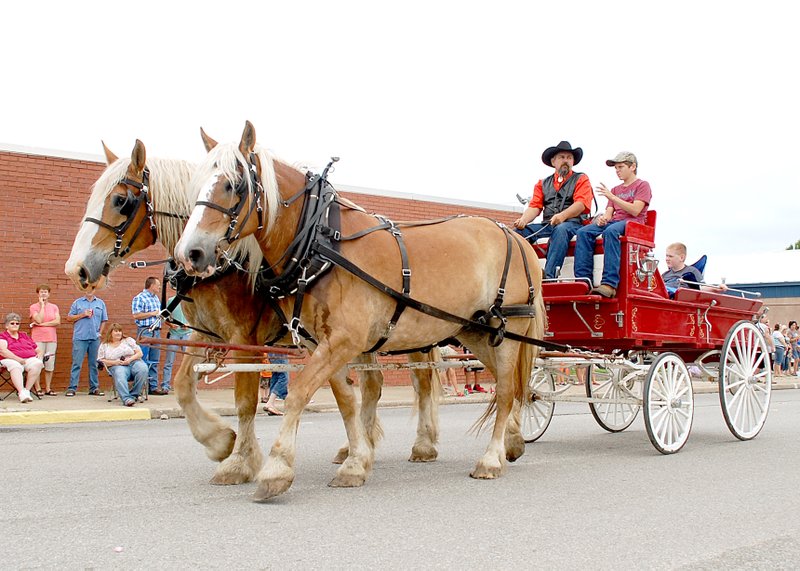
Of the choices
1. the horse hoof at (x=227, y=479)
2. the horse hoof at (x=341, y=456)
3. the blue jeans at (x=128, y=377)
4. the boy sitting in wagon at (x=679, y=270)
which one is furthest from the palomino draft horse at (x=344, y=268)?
the blue jeans at (x=128, y=377)

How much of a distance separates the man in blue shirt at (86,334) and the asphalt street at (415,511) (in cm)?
535

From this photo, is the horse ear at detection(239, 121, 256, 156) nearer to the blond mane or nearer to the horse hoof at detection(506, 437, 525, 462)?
the blond mane

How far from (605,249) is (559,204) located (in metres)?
0.98

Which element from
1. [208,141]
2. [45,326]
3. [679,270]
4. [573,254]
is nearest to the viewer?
[208,141]

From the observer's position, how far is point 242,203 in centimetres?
529

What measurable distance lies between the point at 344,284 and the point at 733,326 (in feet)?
16.9

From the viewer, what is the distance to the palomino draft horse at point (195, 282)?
19.0 ft

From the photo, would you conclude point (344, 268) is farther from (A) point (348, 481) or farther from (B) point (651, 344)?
(B) point (651, 344)

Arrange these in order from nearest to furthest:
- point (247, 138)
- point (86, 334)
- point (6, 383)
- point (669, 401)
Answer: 1. point (247, 138)
2. point (669, 401)
3. point (6, 383)
4. point (86, 334)

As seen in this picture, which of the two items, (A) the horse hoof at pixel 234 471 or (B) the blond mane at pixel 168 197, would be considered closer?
(B) the blond mane at pixel 168 197

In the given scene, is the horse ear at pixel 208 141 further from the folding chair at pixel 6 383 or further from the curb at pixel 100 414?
the folding chair at pixel 6 383

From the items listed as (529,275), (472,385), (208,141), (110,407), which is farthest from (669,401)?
(472,385)

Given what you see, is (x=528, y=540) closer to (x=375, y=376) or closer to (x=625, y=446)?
(x=375, y=376)

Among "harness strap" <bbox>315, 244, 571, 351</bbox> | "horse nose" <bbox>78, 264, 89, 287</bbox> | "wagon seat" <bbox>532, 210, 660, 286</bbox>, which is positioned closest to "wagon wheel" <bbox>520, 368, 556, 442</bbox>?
"wagon seat" <bbox>532, 210, 660, 286</bbox>
